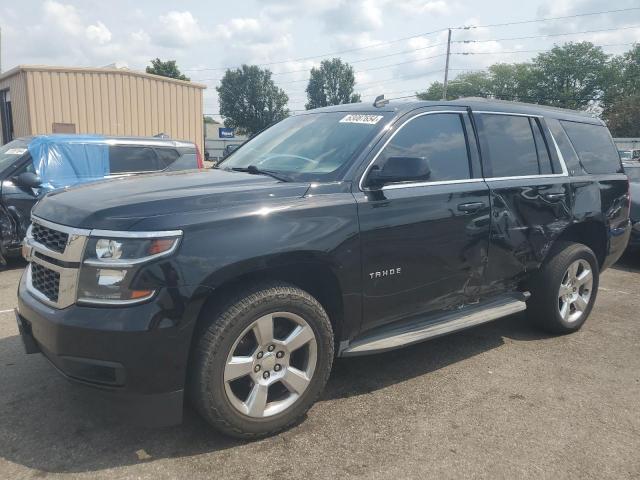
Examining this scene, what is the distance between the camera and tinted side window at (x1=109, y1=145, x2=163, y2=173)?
7.55 metres

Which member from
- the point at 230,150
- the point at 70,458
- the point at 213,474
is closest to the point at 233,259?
the point at 213,474

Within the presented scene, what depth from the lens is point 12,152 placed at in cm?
707

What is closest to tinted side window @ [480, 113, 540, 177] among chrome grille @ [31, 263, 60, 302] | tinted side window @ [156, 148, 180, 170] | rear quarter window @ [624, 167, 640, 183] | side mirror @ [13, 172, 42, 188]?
chrome grille @ [31, 263, 60, 302]

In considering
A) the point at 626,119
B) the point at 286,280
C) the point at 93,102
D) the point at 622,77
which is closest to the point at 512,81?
the point at 622,77

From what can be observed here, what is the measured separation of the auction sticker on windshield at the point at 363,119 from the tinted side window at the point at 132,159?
16.2 feet

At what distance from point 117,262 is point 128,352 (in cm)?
42

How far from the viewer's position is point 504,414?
126 inches

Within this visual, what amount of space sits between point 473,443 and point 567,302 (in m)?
2.25

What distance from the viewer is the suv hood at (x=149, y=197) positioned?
98.5 inches

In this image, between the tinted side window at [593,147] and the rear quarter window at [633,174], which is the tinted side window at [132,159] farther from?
the rear quarter window at [633,174]

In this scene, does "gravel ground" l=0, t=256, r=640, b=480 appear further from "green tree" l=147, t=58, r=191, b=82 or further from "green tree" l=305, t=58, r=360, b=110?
"green tree" l=305, t=58, r=360, b=110

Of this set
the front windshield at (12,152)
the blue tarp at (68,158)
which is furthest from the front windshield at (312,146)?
the front windshield at (12,152)

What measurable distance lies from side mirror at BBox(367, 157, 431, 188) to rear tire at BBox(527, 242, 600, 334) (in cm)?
190

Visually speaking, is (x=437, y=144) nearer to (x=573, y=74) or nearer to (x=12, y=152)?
(x=12, y=152)
